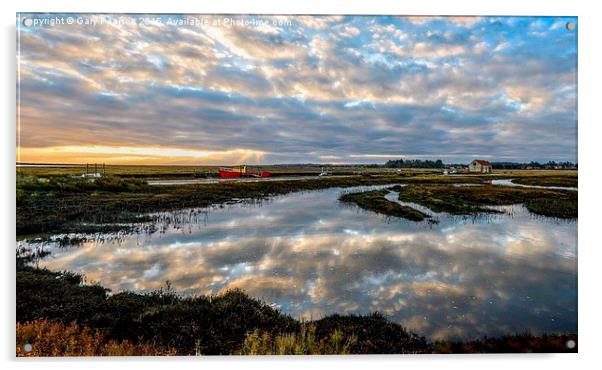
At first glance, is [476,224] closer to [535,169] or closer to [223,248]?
[535,169]

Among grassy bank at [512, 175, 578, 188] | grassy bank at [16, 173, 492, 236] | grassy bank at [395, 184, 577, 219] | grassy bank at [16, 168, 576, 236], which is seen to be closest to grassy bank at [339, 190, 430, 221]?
grassy bank at [395, 184, 577, 219]

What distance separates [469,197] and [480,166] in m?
4.81

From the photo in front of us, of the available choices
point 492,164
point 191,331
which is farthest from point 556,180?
point 191,331

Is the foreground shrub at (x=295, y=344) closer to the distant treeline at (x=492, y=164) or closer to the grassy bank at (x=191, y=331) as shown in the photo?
the grassy bank at (x=191, y=331)

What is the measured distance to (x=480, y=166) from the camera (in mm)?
7273

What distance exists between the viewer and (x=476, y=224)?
31.3 ft

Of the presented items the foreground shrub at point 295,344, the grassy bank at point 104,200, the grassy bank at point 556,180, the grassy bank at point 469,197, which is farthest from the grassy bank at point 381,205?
the foreground shrub at point 295,344

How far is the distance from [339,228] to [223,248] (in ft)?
13.1

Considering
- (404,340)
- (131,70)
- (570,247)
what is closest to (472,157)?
(570,247)

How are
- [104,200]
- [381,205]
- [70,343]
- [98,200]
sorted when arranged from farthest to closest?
[381,205], [104,200], [98,200], [70,343]

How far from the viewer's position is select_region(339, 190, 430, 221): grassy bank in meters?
11.1

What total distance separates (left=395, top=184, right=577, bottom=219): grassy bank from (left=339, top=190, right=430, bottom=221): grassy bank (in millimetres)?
768

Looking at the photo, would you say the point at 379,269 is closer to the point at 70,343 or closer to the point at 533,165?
the point at 533,165

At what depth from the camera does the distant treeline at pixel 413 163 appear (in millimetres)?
7844
